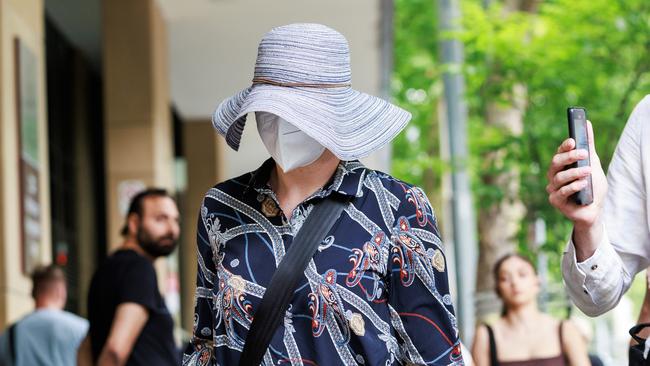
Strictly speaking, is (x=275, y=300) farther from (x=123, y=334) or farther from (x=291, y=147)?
(x=123, y=334)

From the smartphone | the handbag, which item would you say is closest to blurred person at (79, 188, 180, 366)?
the handbag

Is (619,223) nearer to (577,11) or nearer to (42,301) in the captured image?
(42,301)

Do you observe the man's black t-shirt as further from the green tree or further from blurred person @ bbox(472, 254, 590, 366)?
the green tree

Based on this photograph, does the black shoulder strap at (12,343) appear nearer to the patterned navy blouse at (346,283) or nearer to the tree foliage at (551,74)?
the patterned navy blouse at (346,283)

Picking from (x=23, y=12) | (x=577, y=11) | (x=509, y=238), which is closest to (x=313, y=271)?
(x=23, y=12)

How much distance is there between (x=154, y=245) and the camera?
288 inches

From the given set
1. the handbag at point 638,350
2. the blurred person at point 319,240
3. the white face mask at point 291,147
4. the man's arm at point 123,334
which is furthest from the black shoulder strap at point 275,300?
the man's arm at point 123,334

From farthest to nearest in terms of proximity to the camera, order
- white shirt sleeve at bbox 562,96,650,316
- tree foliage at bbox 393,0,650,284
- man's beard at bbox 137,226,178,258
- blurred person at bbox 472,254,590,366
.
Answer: tree foliage at bbox 393,0,650,284, blurred person at bbox 472,254,590,366, man's beard at bbox 137,226,178,258, white shirt sleeve at bbox 562,96,650,316

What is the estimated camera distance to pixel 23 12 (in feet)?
35.2

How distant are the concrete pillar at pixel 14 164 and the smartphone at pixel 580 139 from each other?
22.8ft

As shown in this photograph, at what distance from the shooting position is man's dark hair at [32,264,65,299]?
360 inches

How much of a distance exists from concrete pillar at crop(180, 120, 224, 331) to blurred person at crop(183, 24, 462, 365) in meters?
20.8

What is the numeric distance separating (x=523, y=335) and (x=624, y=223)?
5.07m

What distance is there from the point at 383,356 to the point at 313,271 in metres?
0.28
